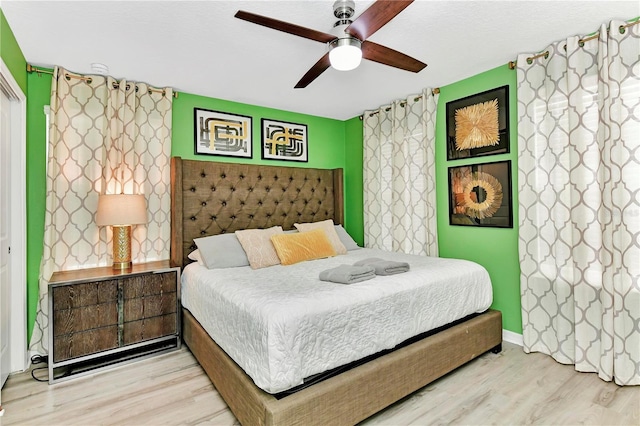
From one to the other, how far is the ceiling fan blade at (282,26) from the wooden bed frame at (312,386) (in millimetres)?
1836

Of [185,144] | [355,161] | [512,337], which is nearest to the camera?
[512,337]

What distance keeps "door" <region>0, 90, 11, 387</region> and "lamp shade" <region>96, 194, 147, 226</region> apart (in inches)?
21.6

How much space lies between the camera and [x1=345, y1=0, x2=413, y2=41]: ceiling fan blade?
152cm

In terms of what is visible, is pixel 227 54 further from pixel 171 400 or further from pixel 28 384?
pixel 28 384

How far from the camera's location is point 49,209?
8.66 ft

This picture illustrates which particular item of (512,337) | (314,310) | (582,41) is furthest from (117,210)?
(582,41)

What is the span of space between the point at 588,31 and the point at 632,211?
4.19ft

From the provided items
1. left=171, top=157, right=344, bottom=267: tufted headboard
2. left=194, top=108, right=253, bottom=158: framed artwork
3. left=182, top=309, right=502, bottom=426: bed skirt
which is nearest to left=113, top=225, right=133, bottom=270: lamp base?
left=171, top=157, right=344, bottom=267: tufted headboard

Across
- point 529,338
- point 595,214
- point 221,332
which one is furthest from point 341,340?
point 595,214

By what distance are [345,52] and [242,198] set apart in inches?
84.4

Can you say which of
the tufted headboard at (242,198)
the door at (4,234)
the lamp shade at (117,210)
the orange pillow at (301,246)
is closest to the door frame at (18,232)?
the door at (4,234)

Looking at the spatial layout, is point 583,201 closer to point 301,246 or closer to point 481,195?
point 481,195

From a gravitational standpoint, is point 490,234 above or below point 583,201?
below

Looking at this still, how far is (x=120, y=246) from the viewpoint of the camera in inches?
109
